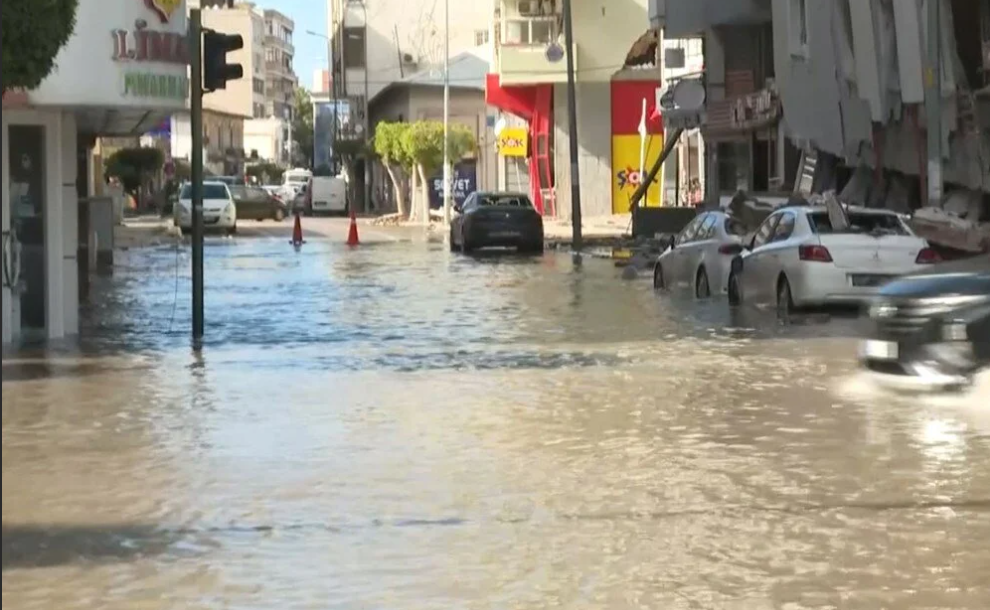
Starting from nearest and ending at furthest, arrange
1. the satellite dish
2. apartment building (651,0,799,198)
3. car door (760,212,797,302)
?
car door (760,212,797,302) → apartment building (651,0,799,198) → the satellite dish

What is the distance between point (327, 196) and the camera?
3199 inches

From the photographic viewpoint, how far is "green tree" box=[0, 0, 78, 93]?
13.0 metres

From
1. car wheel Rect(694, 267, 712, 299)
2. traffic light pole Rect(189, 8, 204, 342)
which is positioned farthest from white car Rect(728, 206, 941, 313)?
traffic light pole Rect(189, 8, 204, 342)

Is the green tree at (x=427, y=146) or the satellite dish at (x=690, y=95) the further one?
the green tree at (x=427, y=146)

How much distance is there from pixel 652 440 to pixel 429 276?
787 inches

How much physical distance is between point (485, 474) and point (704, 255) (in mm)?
15523

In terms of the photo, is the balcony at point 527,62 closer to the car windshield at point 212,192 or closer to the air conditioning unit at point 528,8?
the air conditioning unit at point 528,8

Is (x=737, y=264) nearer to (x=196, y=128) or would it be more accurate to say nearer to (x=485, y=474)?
(x=196, y=128)

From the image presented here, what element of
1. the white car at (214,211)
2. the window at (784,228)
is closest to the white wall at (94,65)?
the window at (784,228)

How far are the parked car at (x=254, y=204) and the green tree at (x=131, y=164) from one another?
13.7 metres

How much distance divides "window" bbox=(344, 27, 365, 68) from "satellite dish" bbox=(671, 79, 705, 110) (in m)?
57.9

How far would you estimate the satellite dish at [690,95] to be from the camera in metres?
46.1

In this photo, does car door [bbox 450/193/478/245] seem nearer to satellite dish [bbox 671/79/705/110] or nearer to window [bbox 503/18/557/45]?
satellite dish [bbox 671/79/705/110]

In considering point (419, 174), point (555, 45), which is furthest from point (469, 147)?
point (555, 45)
